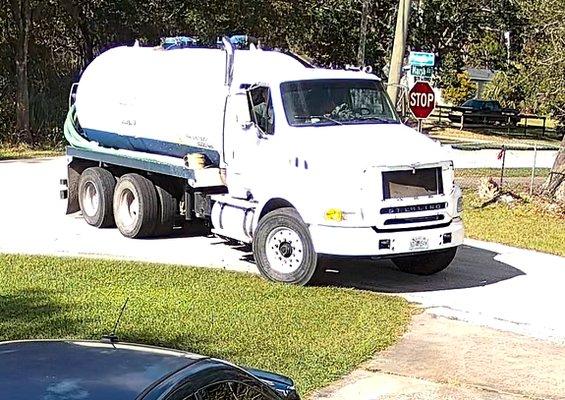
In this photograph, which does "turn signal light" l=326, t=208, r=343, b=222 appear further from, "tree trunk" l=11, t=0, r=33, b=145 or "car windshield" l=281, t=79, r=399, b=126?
"tree trunk" l=11, t=0, r=33, b=145

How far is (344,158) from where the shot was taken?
35.4 ft

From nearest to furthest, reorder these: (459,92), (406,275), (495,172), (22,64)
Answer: (406,275)
(495,172)
(22,64)
(459,92)

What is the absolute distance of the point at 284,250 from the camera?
36.7 feet

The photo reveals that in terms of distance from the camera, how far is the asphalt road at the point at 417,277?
10250mm

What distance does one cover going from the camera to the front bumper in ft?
34.7

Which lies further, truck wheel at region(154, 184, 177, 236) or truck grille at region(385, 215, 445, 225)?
truck wheel at region(154, 184, 177, 236)

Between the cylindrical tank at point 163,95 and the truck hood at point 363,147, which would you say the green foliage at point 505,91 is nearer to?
the cylindrical tank at point 163,95

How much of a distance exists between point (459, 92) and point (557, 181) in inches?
1858

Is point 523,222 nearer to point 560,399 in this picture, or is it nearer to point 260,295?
point 260,295

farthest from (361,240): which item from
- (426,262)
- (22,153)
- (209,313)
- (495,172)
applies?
(22,153)

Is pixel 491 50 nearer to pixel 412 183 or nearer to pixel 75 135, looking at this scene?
pixel 75 135

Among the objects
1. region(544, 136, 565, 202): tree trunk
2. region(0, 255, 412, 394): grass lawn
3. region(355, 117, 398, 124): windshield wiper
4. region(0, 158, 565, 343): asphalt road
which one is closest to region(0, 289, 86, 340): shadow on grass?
region(0, 255, 412, 394): grass lawn

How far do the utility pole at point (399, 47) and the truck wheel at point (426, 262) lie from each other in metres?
4.80

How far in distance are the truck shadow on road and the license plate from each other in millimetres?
653
